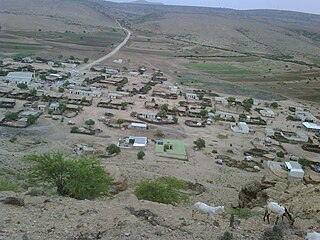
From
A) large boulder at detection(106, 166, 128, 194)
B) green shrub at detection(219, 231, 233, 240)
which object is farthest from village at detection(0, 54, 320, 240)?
green shrub at detection(219, 231, 233, 240)

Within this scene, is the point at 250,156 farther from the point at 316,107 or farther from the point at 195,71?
the point at 195,71

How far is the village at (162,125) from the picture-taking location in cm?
4109

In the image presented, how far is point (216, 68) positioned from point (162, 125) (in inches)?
2415

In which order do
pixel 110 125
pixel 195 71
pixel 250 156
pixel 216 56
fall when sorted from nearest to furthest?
pixel 250 156 < pixel 110 125 < pixel 195 71 < pixel 216 56

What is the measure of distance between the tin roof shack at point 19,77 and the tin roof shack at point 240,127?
3854 cm

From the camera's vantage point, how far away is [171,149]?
44812 millimetres

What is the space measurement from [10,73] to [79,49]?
46.0m

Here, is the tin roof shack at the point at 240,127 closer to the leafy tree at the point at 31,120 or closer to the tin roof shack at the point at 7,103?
the leafy tree at the point at 31,120

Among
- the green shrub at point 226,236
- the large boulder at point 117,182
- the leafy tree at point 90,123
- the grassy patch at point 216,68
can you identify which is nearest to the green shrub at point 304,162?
the large boulder at point 117,182

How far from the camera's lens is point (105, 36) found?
153 metres

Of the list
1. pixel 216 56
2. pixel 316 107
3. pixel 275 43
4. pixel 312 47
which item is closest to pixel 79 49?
pixel 216 56

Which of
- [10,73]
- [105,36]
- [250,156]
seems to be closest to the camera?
[250,156]

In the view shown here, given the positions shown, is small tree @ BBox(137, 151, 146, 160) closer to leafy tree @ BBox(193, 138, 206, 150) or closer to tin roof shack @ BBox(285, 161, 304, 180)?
leafy tree @ BBox(193, 138, 206, 150)

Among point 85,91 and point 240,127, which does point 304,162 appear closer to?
point 240,127
